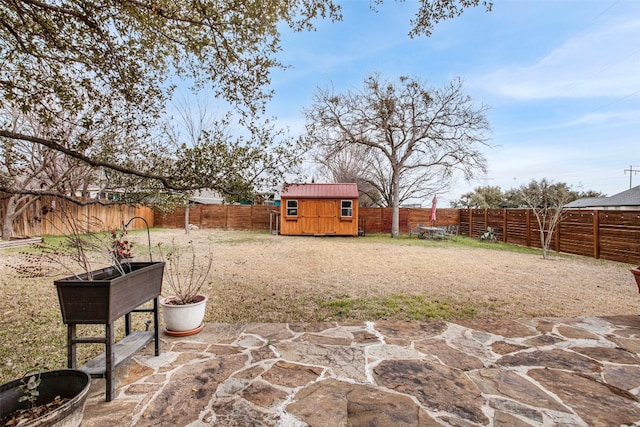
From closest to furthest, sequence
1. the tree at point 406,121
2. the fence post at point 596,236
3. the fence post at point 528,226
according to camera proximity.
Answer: the fence post at point 596,236, the fence post at point 528,226, the tree at point 406,121

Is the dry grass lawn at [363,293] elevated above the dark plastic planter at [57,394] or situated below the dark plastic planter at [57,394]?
below

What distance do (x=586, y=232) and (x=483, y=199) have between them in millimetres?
17812

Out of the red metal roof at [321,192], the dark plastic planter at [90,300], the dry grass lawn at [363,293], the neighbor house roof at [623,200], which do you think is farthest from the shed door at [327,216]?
the neighbor house roof at [623,200]

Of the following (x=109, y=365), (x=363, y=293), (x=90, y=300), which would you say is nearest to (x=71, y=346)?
(x=109, y=365)

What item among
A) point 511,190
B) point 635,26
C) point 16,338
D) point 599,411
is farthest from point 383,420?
point 511,190

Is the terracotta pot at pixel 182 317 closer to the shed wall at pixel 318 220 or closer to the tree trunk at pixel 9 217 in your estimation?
the tree trunk at pixel 9 217

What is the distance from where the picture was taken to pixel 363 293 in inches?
195

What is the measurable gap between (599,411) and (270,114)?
3.84 meters

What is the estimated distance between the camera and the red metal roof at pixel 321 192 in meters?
15.1

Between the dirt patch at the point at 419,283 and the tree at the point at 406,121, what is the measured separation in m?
6.97

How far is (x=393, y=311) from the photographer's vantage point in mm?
4055

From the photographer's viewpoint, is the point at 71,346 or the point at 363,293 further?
the point at 363,293

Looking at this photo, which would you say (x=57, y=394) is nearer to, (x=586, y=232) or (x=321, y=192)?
(x=586, y=232)

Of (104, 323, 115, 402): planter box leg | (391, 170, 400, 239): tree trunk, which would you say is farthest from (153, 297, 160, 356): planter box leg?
(391, 170, 400, 239): tree trunk
